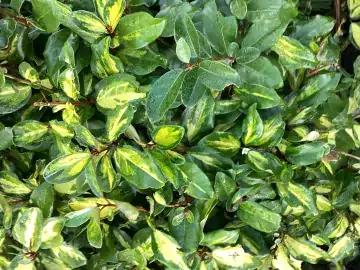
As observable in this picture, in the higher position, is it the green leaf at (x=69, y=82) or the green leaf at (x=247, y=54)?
the green leaf at (x=247, y=54)

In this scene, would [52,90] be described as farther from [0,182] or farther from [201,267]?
[201,267]

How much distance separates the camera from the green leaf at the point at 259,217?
3.01 ft

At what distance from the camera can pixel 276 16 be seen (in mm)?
913

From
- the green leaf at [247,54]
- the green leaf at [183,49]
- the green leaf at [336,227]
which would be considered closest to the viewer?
the green leaf at [183,49]

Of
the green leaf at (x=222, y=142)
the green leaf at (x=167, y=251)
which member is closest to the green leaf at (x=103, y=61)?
the green leaf at (x=222, y=142)

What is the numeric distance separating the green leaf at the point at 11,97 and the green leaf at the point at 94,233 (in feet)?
0.86

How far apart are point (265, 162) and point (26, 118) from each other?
1.68ft

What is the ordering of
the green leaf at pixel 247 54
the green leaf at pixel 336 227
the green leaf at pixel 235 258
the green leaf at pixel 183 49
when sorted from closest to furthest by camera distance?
the green leaf at pixel 183 49
the green leaf at pixel 247 54
the green leaf at pixel 235 258
the green leaf at pixel 336 227

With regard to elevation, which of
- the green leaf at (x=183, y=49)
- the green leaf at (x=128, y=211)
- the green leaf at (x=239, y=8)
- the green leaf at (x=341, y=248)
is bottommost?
the green leaf at (x=341, y=248)

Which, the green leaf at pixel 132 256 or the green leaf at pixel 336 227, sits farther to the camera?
the green leaf at pixel 336 227

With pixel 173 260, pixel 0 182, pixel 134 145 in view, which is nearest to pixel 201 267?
pixel 173 260

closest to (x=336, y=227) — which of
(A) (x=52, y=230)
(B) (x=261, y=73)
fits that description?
(B) (x=261, y=73)

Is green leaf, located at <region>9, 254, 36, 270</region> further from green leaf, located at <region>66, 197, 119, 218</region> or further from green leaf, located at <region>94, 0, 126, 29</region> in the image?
green leaf, located at <region>94, 0, 126, 29</region>

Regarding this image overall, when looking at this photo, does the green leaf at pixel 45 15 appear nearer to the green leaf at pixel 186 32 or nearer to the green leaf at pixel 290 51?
the green leaf at pixel 186 32
